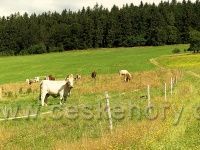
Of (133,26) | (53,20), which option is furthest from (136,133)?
(53,20)

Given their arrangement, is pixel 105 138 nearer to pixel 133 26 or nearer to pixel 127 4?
pixel 133 26

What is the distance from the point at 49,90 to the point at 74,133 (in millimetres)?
12243

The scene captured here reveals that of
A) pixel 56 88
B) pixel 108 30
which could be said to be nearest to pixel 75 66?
pixel 56 88

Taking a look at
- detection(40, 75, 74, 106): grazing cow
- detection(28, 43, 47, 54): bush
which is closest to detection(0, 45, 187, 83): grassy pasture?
detection(40, 75, 74, 106): grazing cow

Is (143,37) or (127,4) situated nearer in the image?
(143,37)

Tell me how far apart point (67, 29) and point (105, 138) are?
145700mm

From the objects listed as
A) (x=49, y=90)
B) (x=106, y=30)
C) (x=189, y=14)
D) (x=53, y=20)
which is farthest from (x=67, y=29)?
(x=49, y=90)

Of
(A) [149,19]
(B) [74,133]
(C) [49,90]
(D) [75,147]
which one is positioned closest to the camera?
(D) [75,147]

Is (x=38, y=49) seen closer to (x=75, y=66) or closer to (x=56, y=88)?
(x=75, y=66)

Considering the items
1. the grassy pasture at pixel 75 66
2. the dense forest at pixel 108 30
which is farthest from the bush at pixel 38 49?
the grassy pasture at pixel 75 66

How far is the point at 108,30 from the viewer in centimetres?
15550

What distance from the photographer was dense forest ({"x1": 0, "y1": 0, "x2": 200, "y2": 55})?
14462 cm

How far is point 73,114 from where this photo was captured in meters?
19.6

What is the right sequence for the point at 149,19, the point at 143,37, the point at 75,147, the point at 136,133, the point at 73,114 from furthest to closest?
1. the point at 149,19
2. the point at 143,37
3. the point at 73,114
4. the point at 136,133
5. the point at 75,147
